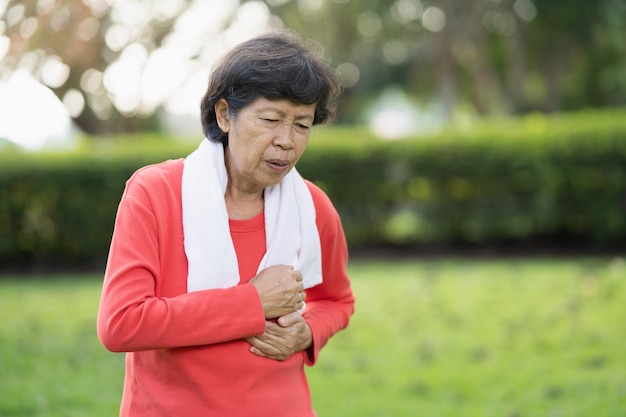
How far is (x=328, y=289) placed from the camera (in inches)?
113

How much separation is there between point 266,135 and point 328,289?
728 mm

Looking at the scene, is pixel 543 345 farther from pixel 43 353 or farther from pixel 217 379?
pixel 217 379

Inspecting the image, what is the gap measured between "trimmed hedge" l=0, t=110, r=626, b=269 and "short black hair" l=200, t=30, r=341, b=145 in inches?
360

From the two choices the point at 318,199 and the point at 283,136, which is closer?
the point at 283,136

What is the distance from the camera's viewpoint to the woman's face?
2.41m

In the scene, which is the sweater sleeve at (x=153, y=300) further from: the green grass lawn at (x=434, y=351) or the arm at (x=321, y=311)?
the green grass lawn at (x=434, y=351)

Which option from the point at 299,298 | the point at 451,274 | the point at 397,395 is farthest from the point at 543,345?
the point at 299,298

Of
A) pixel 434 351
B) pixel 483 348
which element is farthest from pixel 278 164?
pixel 483 348

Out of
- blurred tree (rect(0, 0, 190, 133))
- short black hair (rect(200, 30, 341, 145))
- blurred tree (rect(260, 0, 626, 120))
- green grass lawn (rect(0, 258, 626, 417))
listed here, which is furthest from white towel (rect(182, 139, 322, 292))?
blurred tree (rect(260, 0, 626, 120))

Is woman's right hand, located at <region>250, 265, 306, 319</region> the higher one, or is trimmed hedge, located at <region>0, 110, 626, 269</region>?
woman's right hand, located at <region>250, 265, 306, 319</region>

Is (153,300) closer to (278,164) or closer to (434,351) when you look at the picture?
(278,164)

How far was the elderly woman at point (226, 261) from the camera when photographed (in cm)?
227

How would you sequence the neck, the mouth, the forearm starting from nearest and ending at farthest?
the forearm, the mouth, the neck

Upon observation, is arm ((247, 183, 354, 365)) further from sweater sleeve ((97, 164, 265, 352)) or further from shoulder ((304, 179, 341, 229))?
sweater sleeve ((97, 164, 265, 352))
